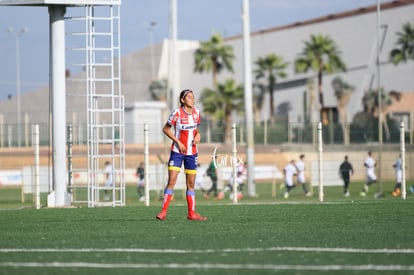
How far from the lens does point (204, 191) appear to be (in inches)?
1746

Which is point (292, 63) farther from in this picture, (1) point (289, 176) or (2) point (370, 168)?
(1) point (289, 176)

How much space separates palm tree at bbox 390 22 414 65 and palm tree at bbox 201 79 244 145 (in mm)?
15096

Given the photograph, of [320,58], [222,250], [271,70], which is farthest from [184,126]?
[271,70]

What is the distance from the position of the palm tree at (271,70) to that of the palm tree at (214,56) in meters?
4.36

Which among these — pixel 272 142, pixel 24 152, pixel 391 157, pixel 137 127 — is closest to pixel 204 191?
pixel 137 127

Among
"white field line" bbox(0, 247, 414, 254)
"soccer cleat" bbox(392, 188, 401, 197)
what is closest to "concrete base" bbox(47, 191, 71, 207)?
"white field line" bbox(0, 247, 414, 254)

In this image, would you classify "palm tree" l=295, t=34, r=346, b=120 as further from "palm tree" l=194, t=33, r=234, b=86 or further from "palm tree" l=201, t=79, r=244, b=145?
"palm tree" l=194, t=33, r=234, b=86

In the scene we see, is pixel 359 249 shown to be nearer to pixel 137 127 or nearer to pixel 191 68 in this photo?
pixel 137 127

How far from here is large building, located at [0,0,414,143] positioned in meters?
86.1

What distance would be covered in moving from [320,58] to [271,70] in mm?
7807

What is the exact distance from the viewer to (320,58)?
301ft

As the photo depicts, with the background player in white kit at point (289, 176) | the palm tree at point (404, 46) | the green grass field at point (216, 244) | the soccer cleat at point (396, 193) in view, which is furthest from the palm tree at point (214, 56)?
the green grass field at point (216, 244)

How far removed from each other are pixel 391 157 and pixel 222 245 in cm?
3970

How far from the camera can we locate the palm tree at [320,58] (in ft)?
298
